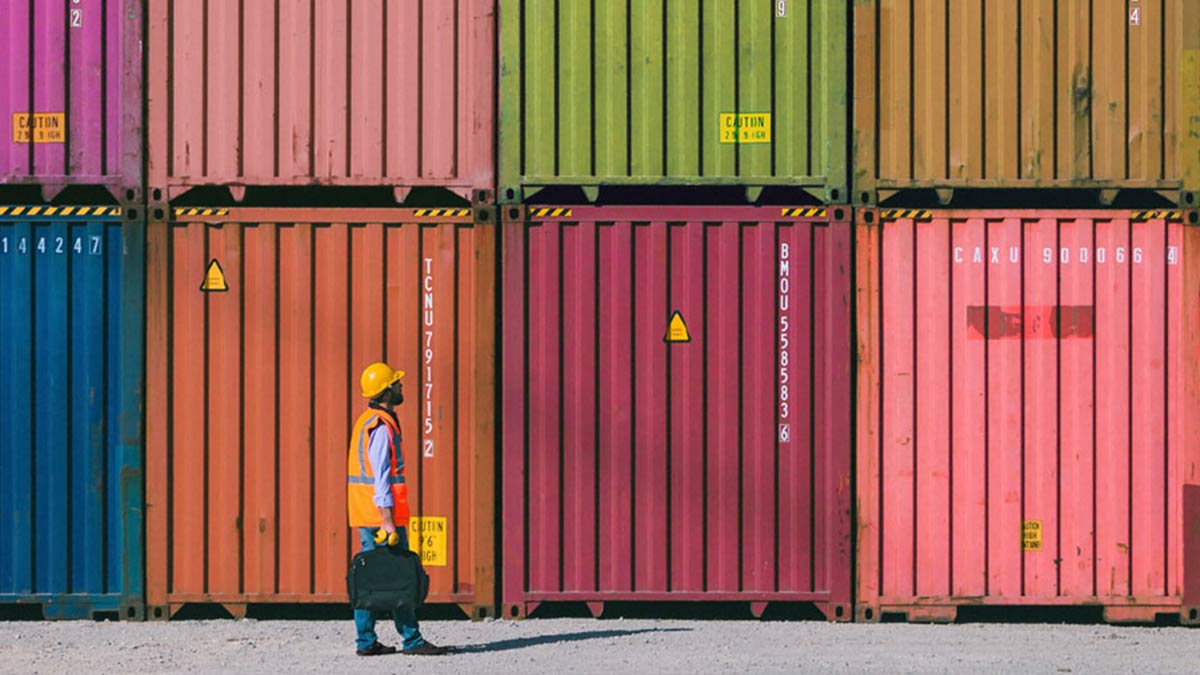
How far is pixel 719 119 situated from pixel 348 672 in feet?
16.2

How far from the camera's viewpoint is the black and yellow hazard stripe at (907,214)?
12.4 metres

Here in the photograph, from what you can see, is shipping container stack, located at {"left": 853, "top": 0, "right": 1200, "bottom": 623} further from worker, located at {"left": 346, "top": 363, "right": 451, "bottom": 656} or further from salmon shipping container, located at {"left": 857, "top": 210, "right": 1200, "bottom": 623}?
worker, located at {"left": 346, "top": 363, "right": 451, "bottom": 656}

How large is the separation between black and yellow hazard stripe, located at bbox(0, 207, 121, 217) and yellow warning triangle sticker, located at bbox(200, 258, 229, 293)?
80 centimetres

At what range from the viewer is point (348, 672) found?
33.8 ft

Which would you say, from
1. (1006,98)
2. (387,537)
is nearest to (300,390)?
(387,537)

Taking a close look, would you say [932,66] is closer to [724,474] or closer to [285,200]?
[724,474]

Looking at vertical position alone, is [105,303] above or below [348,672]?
above

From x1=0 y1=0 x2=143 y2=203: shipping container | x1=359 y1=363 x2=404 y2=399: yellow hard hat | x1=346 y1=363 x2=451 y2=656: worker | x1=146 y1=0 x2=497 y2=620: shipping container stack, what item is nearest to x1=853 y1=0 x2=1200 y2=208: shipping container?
x1=146 y1=0 x2=497 y2=620: shipping container stack

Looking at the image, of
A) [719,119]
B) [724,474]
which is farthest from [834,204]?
[724,474]

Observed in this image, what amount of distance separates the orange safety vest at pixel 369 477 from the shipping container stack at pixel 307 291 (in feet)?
5.34

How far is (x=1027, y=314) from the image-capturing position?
12.4 m

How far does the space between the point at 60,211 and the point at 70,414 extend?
1.51 metres

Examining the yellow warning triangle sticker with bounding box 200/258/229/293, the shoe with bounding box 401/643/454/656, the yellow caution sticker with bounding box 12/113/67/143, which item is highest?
the yellow caution sticker with bounding box 12/113/67/143

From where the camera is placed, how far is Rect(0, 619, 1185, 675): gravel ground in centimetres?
1056
